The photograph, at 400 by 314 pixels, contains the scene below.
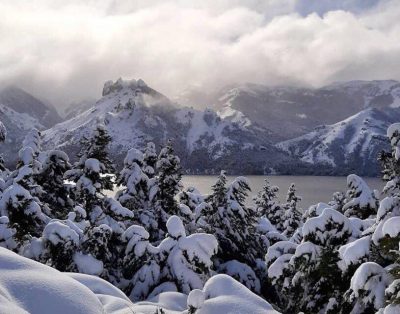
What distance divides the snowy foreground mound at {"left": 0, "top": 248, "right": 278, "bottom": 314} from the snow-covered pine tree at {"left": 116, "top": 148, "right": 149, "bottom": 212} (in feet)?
52.1

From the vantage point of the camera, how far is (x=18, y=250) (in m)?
14.3

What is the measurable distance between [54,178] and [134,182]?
415 cm

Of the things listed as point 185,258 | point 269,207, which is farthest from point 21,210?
point 269,207

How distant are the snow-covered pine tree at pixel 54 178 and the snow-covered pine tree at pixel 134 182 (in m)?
3.05

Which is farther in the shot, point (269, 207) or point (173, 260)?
point (269, 207)

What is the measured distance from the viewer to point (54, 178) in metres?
23.0

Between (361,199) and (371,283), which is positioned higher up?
(361,199)

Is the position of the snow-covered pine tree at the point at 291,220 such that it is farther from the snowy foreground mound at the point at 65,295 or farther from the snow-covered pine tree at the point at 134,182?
the snowy foreground mound at the point at 65,295

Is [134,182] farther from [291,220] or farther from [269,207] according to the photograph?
[269,207]

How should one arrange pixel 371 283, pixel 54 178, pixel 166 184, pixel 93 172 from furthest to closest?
pixel 166 184, pixel 54 178, pixel 93 172, pixel 371 283

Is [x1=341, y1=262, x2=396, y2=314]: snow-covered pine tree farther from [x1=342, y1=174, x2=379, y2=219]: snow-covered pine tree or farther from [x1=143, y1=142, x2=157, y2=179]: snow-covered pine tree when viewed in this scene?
[x1=143, y1=142, x2=157, y2=179]: snow-covered pine tree

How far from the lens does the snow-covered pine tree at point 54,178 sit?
74.8ft

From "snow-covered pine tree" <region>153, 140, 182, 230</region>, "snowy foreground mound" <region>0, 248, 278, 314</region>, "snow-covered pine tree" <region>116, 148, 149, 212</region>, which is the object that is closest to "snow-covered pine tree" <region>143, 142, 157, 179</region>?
"snow-covered pine tree" <region>116, 148, 149, 212</region>

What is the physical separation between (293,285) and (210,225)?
1212 cm
